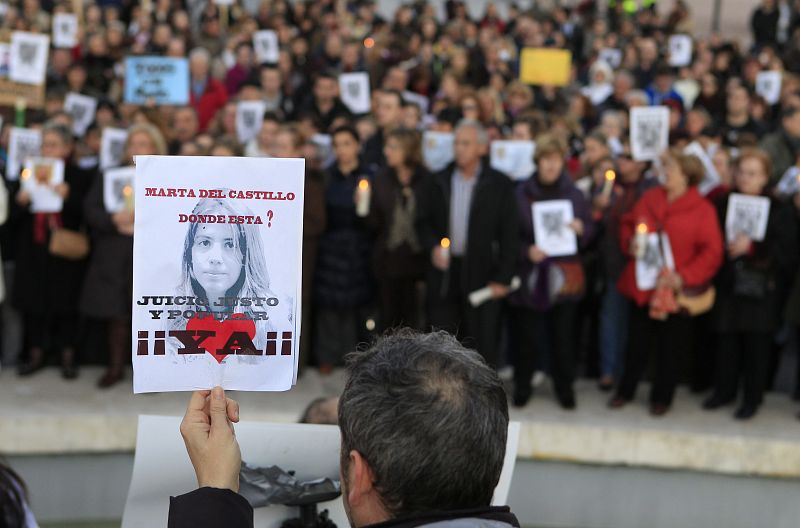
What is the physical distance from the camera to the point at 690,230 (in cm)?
596

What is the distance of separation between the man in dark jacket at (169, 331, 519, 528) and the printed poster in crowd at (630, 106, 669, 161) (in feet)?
18.3

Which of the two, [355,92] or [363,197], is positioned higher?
[355,92]

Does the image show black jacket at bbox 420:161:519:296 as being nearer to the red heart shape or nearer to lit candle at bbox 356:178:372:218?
lit candle at bbox 356:178:372:218

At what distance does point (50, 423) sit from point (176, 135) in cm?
262

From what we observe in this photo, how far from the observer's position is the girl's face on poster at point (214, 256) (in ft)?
6.55

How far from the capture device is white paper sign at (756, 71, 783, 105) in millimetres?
10648

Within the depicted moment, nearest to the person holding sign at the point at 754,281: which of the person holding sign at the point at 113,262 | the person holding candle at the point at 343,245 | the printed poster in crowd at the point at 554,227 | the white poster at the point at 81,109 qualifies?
the printed poster in crowd at the point at 554,227

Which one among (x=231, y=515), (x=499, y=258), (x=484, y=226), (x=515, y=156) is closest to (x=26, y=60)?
(x=515, y=156)

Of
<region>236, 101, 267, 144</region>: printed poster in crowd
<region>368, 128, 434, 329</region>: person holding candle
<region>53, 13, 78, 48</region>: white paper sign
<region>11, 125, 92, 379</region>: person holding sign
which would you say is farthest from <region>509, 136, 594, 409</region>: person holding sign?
<region>53, 13, 78, 48</region>: white paper sign

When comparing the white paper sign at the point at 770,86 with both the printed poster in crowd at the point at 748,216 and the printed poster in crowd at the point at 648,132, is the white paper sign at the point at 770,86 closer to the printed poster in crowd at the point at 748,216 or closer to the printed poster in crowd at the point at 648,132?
the printed poster in crowd at the point at 648,132

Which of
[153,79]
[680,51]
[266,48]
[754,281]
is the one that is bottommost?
[754,281]

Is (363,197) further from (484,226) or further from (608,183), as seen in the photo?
(608,183)

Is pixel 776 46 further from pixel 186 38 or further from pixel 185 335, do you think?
pixel 185 335

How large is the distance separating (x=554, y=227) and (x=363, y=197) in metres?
1.11
